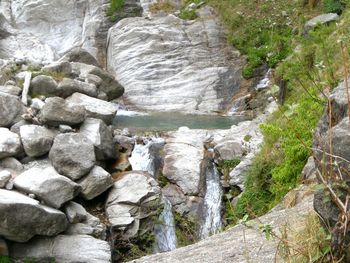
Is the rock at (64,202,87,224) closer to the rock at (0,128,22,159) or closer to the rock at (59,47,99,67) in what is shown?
the rock at (0,128,22,159)

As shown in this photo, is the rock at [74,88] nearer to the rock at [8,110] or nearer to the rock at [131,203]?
the rock at [8,110]

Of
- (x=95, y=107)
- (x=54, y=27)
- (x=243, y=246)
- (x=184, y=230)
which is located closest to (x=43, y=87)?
(x=95, y=107)

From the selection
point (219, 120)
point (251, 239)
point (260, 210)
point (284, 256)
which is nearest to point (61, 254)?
point (260, 210)

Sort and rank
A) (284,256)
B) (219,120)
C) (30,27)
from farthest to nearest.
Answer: (30,27), (219,120), (284,256)

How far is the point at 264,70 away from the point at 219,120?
3.63m

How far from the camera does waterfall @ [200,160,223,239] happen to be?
10227 mm

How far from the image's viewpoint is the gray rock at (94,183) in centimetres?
1019

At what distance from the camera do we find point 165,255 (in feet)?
15.1

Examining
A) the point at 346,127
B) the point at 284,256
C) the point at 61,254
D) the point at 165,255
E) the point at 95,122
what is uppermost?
the point at 346,127

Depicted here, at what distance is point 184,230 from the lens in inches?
→ 403

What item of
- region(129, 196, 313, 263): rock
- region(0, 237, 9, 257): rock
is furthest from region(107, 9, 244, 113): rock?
Answer: region(129, 196, 313, 263): rock

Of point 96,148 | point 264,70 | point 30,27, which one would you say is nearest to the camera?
point 96,148

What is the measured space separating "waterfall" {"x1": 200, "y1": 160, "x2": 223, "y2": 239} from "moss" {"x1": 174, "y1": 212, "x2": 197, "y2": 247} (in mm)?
181

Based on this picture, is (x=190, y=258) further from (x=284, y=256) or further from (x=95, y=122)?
(x=95, y=122)
